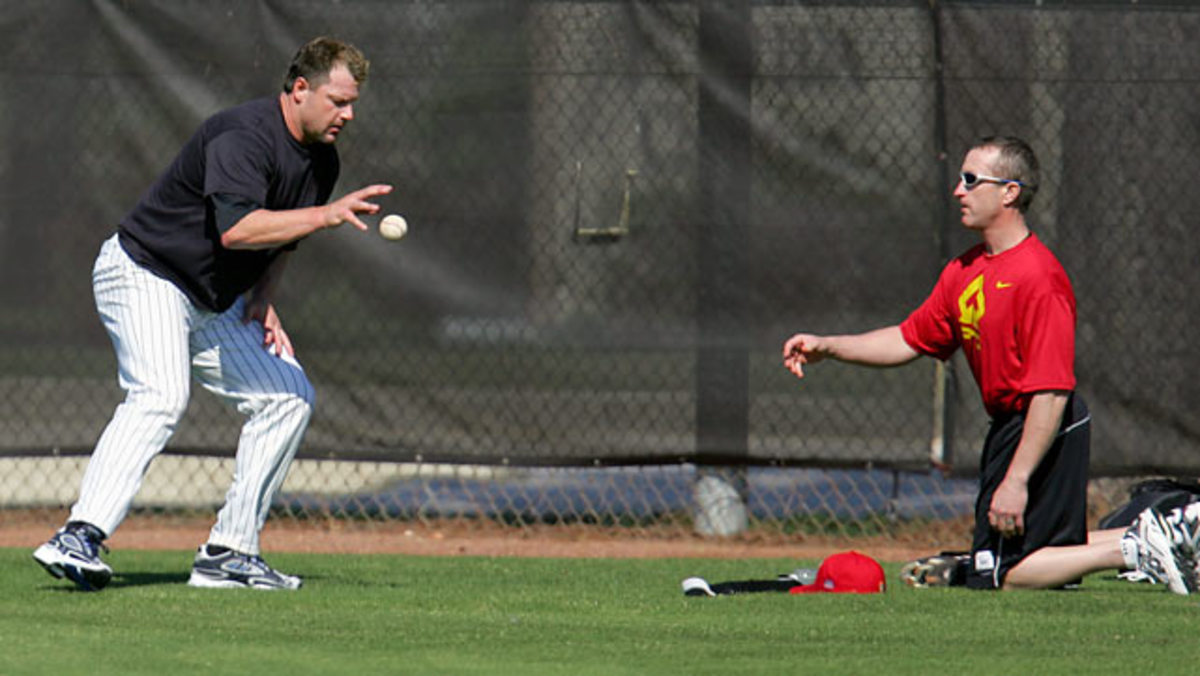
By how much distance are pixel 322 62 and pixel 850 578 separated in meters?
2.47

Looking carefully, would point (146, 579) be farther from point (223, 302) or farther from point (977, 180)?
point (977, 180)

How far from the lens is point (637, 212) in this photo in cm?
780

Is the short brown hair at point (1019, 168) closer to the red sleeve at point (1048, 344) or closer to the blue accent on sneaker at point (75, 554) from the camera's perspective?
the red sleeve at point (1048, 344)

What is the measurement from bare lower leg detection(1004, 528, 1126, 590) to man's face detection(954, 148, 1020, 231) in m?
1.16

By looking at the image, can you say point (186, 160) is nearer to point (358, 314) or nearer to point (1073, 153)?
point (358, 314)

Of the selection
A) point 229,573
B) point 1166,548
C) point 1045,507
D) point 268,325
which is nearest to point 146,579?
point 229,573

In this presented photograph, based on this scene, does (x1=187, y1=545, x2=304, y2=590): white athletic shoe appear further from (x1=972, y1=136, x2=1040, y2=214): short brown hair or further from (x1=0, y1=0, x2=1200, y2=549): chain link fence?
(x1=972, y1=136, x2=1040, y2=214): short brown hair

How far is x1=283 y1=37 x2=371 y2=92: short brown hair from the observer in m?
5.54

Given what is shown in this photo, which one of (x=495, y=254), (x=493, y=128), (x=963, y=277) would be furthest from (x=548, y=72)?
(x=963, y=277)

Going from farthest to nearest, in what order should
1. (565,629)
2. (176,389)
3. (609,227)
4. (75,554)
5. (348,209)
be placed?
1. (609,227)
2. (176,389)
3. (75,554)
4. (348,209)
5. (565,629)

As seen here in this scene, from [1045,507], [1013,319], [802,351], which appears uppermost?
[1013,319]

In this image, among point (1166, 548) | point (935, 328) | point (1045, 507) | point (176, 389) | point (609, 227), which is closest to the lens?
point (176, 389)

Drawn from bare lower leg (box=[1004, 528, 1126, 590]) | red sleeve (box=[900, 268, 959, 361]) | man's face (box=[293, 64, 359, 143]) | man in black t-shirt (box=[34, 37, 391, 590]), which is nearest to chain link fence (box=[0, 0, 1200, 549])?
red sleeve (box=[900, 268, 959, 361])

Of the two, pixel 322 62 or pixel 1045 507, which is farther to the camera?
pixel 1045 507
